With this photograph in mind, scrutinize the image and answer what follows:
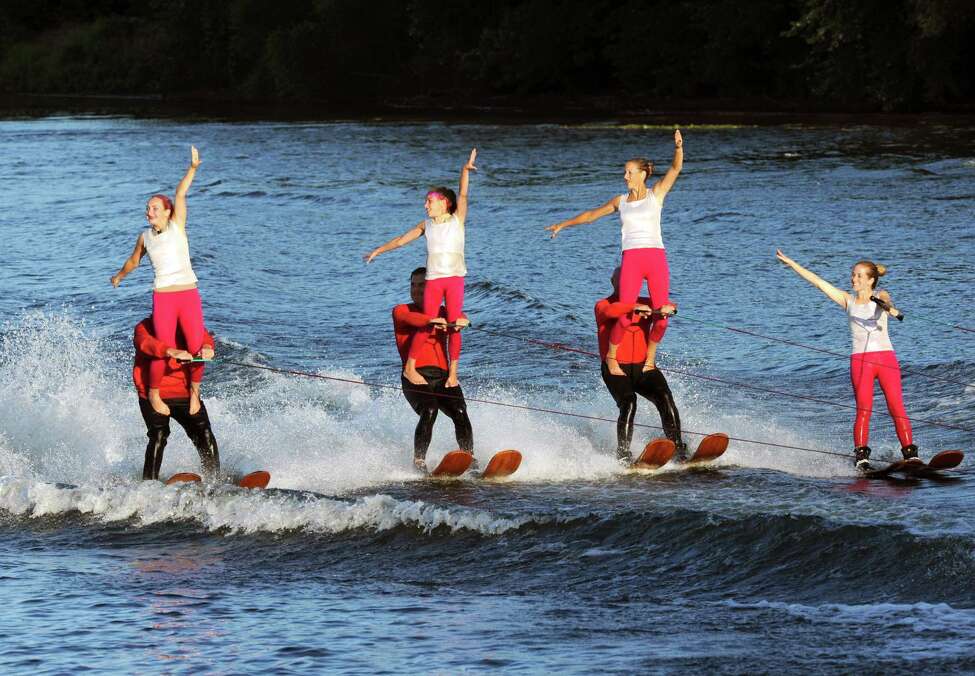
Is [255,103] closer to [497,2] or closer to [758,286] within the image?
[497,2]

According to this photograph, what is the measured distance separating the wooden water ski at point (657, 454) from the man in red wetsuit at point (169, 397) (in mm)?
3239

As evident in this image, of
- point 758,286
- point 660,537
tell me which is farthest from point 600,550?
point 758,286

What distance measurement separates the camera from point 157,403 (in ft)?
38.0

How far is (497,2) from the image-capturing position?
7138 centimetres

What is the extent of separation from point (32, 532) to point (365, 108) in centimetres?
5771

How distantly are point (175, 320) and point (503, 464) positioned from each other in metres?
2.72

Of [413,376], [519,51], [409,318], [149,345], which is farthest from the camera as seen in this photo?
[519,51]

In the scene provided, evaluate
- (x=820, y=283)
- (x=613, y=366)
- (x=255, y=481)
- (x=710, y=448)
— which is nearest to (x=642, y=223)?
(x=613, y=366)

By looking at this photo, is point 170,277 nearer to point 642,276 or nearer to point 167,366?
point 167,366

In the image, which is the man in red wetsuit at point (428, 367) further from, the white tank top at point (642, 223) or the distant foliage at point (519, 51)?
the distant foliage at point (519, 51)

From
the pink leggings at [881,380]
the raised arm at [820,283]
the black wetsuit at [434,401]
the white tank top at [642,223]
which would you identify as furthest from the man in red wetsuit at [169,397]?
the pink leggings at [881,380]

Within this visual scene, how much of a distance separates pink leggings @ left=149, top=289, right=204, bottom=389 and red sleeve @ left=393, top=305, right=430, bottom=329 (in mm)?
1507

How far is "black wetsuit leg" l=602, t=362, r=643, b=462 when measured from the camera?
12438 millimetres

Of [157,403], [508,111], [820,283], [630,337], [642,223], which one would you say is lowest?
[157,403]
